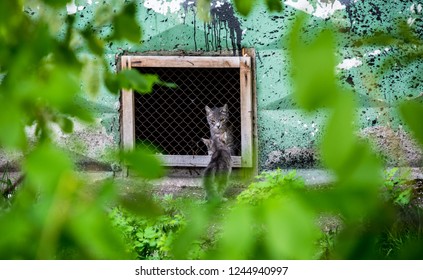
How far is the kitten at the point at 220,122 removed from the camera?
18.2ft

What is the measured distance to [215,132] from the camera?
5664 mm

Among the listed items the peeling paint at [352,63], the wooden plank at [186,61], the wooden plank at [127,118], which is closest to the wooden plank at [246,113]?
the wooden plank at [186,61]

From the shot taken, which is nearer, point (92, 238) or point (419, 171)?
point (92, 238)

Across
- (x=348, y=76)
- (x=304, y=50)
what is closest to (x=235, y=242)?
(x=304, y=50)

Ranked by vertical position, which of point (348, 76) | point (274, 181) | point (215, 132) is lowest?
point (274, 181)

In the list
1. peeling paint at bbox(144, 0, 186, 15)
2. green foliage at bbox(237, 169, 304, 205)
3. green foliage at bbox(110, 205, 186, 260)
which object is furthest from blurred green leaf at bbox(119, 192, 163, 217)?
peeling paint at bbox(144, 0, 186, 15)

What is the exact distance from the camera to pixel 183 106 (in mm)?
5836


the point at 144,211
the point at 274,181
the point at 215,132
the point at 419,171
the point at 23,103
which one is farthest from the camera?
the point at 215,132

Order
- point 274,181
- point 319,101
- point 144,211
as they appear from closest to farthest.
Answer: point 319,101 → point 144,211 → point 274,181

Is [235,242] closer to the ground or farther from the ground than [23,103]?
closer to the ground

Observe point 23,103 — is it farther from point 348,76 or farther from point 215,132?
point 215,132

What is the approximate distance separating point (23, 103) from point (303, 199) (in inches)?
11.4

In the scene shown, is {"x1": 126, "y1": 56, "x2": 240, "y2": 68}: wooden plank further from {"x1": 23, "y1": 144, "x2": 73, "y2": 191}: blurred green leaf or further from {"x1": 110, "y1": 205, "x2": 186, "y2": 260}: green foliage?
{"x1": 23, "y1": 144, "x2": 73, "y2": 191}: blurred green leaf

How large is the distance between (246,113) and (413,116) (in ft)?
15.2
